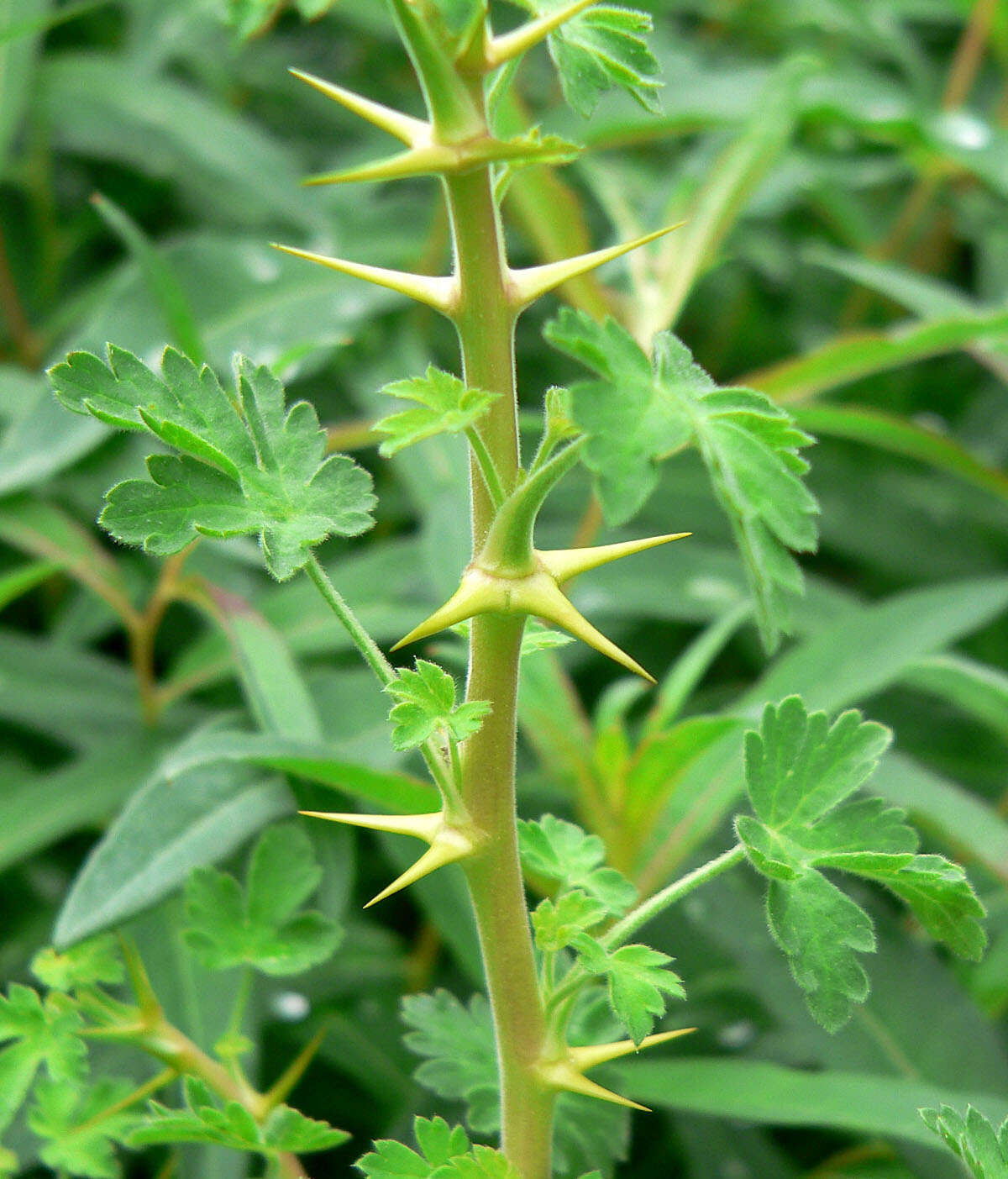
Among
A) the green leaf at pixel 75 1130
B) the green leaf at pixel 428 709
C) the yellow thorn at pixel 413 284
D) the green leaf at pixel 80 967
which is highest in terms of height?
the yellow thorn at pixel 413 284

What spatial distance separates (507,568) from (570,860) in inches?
5.8

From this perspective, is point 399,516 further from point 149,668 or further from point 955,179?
point 955,179

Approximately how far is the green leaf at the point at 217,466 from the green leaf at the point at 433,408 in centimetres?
5

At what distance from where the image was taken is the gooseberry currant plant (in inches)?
12.6

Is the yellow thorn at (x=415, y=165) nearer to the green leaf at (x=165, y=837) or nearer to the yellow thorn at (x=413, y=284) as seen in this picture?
the yellow thorn at (x=413, y=284)

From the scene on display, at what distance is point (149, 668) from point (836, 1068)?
50cm

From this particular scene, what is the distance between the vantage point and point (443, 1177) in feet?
1.24

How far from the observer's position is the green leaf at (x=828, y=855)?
14.4 inches

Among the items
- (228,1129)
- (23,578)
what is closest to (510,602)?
(228,1129)

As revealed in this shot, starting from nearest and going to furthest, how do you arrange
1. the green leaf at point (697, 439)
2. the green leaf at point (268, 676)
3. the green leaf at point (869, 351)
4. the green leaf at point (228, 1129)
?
the green leaf at point (697, 439)
the green leaf at point (228, 1129)
the green leaf at point (268, 676)
the green leaf at point (869, 351)

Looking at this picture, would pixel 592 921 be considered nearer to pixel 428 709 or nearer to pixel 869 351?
pixel 428 709

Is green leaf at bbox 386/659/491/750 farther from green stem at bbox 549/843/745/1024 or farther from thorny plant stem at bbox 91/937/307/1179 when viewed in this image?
thorny plant stem at bbox 91/937/307/1179

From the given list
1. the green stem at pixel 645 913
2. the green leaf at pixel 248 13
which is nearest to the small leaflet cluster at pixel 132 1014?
the green stem at pixel 645 913

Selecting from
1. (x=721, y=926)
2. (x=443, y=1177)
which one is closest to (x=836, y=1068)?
(x=721, y=926)
